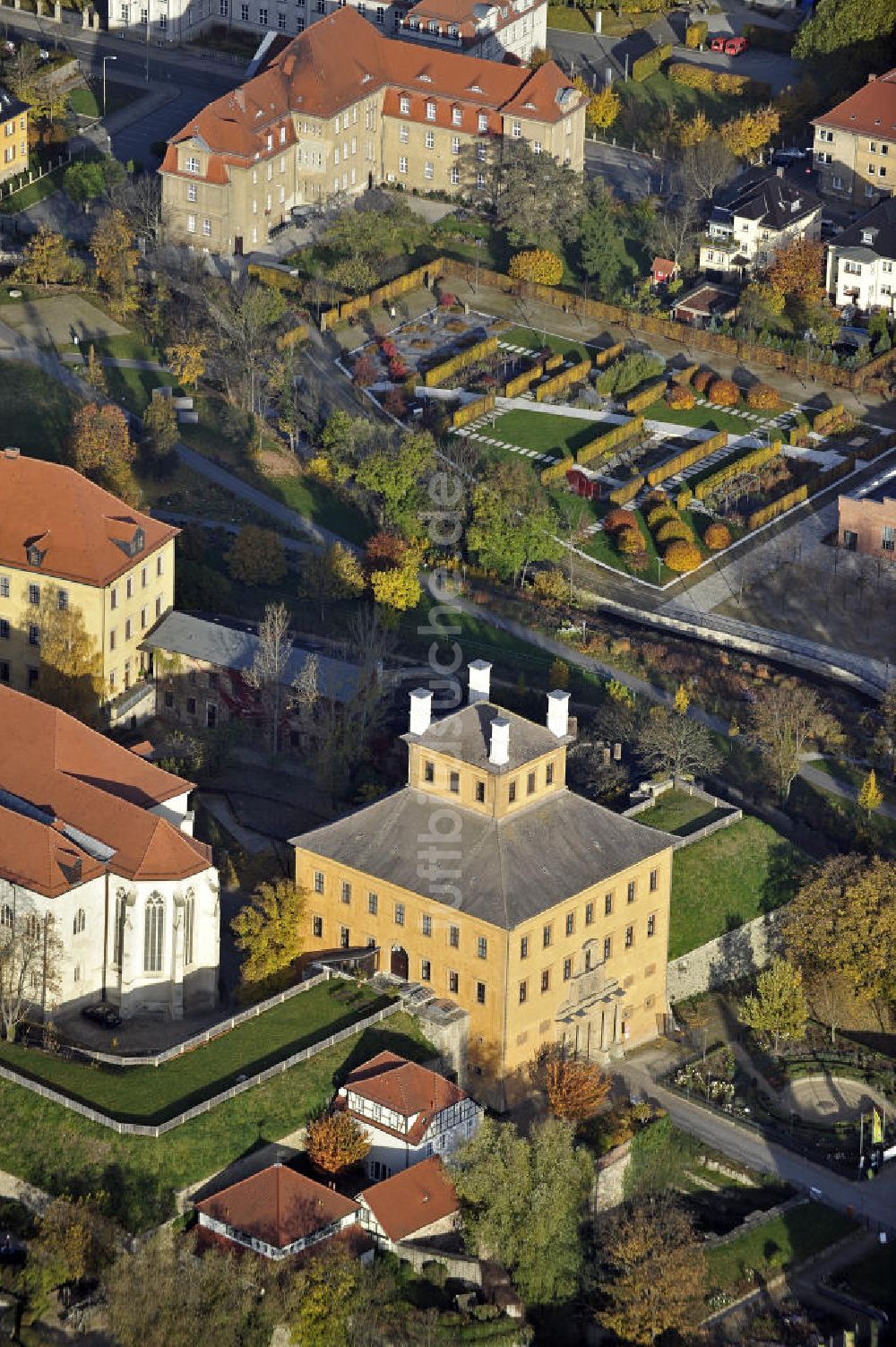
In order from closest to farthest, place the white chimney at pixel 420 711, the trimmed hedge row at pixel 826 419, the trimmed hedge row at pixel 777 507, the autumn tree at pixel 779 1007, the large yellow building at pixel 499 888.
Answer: the large yellow building at pixel 499 888, the white chimney at pixel 420 711, the autumn tree at pixel 779 1007, the trimmed hedge row at pixel 777 507, the trimmed hedge row at pixel 826 419

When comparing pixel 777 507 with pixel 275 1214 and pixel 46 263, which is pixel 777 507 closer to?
pixel 46 263

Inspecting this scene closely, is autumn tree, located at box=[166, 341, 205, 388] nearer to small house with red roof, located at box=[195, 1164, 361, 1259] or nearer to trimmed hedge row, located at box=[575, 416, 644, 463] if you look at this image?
trimmed hedge row, located at box=[575, 416, 644, 463]

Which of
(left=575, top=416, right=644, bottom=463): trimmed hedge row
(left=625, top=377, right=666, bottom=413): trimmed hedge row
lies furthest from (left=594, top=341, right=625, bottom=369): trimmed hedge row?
(left=575, top=416, right=644, bottom=463): trimmed hedge row

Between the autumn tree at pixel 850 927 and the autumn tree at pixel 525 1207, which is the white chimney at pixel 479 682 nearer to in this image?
the autumn tree at pixel 850 927

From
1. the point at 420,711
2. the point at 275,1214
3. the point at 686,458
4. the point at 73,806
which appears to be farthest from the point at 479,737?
the point at 686,458

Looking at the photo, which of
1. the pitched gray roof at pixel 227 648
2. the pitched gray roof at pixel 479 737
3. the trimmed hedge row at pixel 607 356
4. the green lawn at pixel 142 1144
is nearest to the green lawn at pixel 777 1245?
the green lawn at pixel 142 1144

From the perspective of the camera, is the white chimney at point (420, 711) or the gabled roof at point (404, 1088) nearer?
the gabled roof at point (404, 1088)

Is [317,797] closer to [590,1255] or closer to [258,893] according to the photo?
[258,893]
